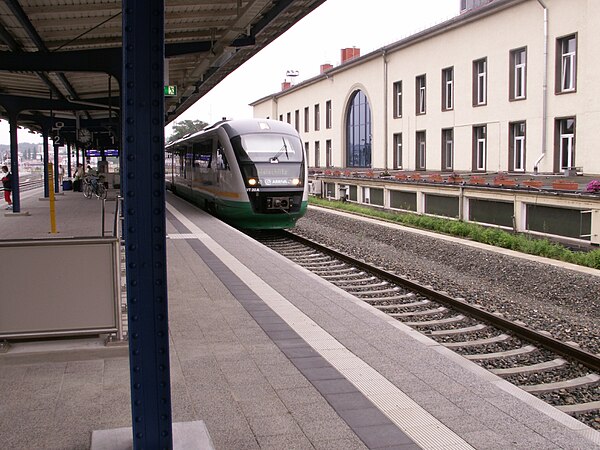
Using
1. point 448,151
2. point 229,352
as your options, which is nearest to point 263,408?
point 229,352

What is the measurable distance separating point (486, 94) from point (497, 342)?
20891 millimetres

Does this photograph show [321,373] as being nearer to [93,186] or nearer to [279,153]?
[279,153]

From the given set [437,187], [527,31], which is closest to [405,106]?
[527,31]

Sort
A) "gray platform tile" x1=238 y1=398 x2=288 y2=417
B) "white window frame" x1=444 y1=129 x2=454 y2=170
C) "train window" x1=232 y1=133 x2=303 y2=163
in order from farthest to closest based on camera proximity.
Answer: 1. "white window frame" x1=444 y1=129 x2=454 y2=170
2. "train window" x1=232 y1=133 x2=303 y2=163
3. "gray platform tile" x1=238 y1=398 x2=288 y2=417

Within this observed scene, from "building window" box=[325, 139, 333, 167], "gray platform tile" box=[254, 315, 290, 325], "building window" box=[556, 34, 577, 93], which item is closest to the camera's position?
"gray platform tile" box=[254, 315, 290, 325]

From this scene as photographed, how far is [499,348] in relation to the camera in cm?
754

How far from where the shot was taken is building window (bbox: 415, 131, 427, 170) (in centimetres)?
3281

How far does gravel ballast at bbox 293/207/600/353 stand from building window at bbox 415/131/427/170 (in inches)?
580

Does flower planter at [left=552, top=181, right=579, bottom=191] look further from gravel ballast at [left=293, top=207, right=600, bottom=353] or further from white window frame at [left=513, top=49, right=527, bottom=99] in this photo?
white window frame at [left=513, top=49, right=527, bottom=99]

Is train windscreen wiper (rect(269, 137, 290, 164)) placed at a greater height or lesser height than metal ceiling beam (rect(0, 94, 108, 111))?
lesser

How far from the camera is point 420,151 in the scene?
33.1m

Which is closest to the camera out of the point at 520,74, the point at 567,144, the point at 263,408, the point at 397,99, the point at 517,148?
the point at 263,408

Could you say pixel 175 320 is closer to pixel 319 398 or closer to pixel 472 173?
pixel 319 398

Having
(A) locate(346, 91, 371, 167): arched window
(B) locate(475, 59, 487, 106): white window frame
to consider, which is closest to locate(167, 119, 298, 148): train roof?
(B) locate(475, 59, 487, 106): white window frame
